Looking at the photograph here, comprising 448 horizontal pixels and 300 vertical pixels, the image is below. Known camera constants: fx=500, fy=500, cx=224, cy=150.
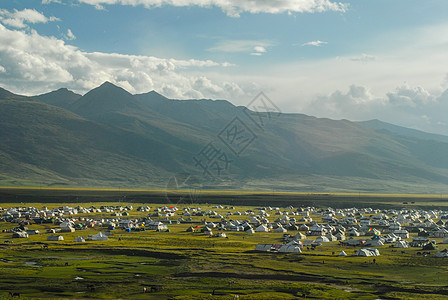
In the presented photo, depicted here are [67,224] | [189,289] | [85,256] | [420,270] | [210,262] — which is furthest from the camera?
[67,224]

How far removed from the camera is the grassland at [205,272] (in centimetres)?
4762

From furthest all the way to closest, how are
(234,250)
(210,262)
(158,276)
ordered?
(234,250), (210,262), (158,276)

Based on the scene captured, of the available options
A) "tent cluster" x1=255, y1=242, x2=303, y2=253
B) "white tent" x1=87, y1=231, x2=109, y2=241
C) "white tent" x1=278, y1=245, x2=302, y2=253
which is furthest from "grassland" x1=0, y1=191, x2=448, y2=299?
"white tent" x1=87, y1=231, x2=109, y2=241

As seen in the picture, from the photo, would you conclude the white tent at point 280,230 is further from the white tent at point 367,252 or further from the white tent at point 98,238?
the white tent at point 98,238

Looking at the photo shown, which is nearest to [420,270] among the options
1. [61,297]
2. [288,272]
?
[288,272]

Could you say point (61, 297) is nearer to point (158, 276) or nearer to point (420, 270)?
point (158, 276)

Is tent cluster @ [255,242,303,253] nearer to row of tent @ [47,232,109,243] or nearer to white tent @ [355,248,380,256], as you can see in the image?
white tent @ [355,248,380,256]

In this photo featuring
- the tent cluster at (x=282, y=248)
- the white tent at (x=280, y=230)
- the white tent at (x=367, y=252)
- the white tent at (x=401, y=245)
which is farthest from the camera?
the white tent at (x=280, y=230)

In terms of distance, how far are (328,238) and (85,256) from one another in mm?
42392

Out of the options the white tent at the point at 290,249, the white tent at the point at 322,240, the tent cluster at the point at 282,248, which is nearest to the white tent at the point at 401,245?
the white tent at the point at 322,240

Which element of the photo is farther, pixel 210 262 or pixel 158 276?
pixel 210 262

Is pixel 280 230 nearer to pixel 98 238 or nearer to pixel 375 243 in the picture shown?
pixel 375 243

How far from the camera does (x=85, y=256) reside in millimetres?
68938

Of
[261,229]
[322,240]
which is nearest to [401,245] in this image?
[322,240]
